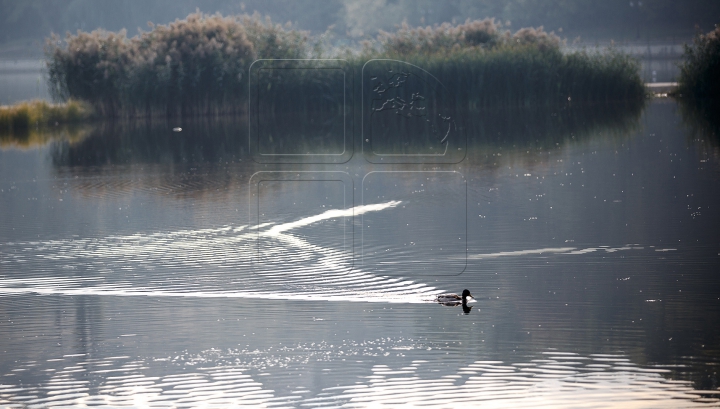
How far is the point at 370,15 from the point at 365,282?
69.0 m

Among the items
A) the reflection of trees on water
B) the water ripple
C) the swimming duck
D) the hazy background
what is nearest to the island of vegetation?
the reflection of trees on water

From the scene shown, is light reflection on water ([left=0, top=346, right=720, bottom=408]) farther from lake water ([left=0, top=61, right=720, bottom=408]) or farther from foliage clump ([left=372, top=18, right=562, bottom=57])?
foliage clump ([left=372, top=18, right=562, bottom=57])

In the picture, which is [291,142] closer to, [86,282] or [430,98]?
[430,98]

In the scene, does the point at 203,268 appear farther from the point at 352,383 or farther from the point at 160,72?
the point at 160,72

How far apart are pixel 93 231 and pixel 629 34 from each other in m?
60.4

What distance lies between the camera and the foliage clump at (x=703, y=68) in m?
29.5

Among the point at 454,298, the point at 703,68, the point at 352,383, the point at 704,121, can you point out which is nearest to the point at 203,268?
the point at 454,298

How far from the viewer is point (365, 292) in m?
9.09

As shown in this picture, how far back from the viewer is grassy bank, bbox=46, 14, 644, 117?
2770 centimetres

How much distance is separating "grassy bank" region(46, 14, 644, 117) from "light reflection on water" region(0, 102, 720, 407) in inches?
441

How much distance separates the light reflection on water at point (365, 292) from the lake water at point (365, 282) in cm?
3

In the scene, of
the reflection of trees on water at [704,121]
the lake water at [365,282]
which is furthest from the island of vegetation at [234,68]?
the lake water at [365,282]

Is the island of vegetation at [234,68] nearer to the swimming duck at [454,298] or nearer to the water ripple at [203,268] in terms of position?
the water ripple at [203,268]

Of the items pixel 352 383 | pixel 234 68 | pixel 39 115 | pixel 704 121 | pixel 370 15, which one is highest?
pixel 370 15
